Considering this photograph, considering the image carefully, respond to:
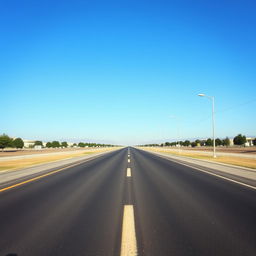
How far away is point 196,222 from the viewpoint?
400 centimetres

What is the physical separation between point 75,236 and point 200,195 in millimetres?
4202

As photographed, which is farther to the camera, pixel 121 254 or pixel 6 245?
pixel 6 245

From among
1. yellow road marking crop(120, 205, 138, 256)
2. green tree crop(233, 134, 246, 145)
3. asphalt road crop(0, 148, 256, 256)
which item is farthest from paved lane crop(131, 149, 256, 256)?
green tree crop(233, 134, 246, 145)

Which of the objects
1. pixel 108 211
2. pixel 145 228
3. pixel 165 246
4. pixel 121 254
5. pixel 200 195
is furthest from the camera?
pixel 200 195

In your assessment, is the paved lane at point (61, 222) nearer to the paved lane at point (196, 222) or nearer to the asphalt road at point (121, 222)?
the asphalt road at point (121, 222)

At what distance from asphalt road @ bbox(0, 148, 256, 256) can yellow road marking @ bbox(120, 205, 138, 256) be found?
6 cm

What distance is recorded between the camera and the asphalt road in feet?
9.88

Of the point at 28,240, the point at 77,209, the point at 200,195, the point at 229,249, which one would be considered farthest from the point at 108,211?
the point at 200,195

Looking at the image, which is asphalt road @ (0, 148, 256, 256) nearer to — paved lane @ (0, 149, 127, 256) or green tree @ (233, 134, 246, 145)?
paved lane @ (0, 149, 127, 256)

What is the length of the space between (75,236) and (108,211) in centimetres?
139

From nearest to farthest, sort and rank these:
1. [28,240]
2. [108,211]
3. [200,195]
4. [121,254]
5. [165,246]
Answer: [121,254] → [165,246] → [28,240] → [108,211] → [200,195]

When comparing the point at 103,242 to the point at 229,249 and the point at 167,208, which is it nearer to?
the point at 229,249

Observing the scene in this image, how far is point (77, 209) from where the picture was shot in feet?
15.9

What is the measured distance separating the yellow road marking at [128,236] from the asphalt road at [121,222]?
0.06m
